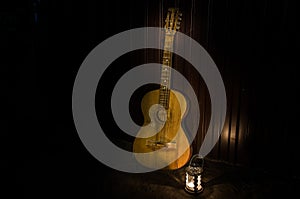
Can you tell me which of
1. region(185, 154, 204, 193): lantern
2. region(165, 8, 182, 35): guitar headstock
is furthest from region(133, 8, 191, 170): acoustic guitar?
region(185, 154, 204, 193): lantern

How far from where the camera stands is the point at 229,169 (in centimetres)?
252

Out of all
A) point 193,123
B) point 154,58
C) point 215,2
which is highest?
point 215,2

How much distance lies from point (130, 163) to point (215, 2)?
173 cm

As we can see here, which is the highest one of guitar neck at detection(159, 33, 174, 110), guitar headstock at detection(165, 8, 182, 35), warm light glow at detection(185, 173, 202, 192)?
guitar headstock at detection(165, 8, 182, 35)

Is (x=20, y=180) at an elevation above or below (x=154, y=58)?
below

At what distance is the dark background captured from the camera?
2.21m

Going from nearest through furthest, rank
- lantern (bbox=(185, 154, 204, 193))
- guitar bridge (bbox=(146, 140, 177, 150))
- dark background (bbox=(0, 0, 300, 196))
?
lantern (bbox=(185, 154, 204, 193)) < dark background (bbox=(0, 0, 300, 196)) < guitar bridge (bbox=(146, 140, 177, 150))

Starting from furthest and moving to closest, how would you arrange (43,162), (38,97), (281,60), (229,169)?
(38,97) → (43,162) → (229,169) → (281,60)

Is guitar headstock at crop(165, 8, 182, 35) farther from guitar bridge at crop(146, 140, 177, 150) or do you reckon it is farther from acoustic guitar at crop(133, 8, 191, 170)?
guitar bridge at crop(146, 140, 177, 150)

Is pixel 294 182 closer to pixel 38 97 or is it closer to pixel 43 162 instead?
pixel 43 162

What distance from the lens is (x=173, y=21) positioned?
2303 mm

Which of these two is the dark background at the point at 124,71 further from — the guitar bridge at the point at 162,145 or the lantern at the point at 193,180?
the lantern at the point at 193,180

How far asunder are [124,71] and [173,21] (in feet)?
2.95

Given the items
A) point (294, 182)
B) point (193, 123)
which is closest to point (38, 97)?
point (193, 123)
